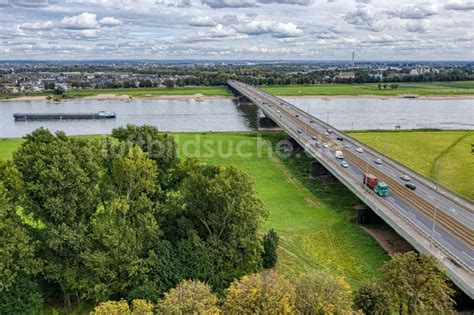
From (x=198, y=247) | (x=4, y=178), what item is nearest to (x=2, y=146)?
(x=4, y=178)

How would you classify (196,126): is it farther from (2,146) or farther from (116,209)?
(116,209)

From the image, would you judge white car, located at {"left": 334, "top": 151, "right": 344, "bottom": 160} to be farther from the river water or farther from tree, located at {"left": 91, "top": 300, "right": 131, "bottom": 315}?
the river water

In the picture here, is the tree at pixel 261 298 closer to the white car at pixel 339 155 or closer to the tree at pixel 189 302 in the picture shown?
the tree at pixel 189 302

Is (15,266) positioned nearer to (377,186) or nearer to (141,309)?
(141,309)

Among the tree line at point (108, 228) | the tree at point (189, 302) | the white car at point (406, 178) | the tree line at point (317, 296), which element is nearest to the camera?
the tree at point (189, 302)

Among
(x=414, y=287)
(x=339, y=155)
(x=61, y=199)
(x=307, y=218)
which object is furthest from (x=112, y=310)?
(x=339, y=155)

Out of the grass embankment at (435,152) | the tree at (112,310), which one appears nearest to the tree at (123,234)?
the tree at (112,310)
